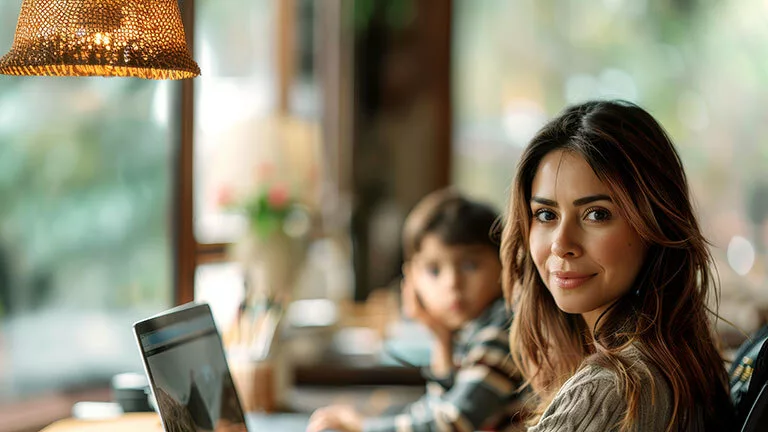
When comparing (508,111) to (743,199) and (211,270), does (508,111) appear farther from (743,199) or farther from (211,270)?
(211,270)

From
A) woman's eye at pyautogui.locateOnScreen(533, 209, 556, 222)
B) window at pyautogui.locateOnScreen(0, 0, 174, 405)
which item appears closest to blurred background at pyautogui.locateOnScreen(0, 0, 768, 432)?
window at pyautogui.locateOnScreen(0, 0, 174, 405)

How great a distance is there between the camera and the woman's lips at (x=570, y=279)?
4.06ft

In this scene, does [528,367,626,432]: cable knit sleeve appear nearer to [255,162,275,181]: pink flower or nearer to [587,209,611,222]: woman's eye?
[587,209,611,222]: woman's eye

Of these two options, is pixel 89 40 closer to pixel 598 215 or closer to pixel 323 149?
pixel 598 215

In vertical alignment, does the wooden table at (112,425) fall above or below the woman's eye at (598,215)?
below

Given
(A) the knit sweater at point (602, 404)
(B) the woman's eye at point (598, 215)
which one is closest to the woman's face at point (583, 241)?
(B) the woman's eye at point (598, 215)

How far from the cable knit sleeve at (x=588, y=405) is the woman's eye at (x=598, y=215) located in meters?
0.20

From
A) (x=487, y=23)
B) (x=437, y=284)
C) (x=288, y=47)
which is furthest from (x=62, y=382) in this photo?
(x=487, y=23)

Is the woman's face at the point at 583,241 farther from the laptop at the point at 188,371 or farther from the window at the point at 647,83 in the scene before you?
the window at the point at 647,83

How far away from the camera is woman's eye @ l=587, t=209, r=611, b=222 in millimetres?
1217

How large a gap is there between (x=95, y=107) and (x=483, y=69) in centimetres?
277

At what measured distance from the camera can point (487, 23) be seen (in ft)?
14.2

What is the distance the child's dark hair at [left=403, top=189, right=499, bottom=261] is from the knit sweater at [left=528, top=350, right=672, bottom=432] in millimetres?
884

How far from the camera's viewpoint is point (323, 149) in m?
4.00
